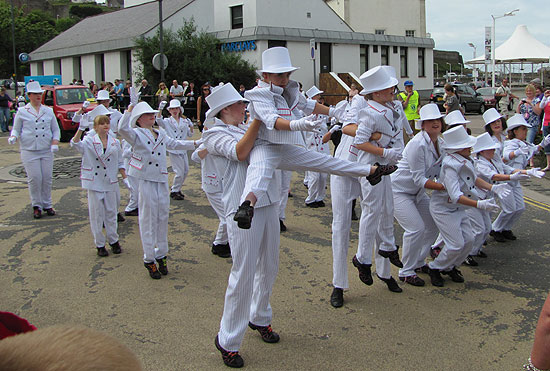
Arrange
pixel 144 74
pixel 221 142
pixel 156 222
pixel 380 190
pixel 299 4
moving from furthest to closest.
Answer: pixel 299 4
pixel 144 74
pixel 156 222
pixel 380 190
pixel 221 142

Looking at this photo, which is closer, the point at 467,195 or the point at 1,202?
the point at 467,195

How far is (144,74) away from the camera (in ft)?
105

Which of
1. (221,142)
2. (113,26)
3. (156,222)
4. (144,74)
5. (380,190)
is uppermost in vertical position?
(113,26)

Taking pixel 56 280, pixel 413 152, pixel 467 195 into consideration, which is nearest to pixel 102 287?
pixel 56 280

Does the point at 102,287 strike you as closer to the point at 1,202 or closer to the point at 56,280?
the point at 56,280

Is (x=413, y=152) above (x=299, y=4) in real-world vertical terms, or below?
below

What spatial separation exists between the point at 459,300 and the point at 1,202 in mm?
8779

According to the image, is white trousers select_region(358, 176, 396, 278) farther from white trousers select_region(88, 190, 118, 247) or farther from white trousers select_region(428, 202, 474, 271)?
white trousers select_region(88, 190, 118, 247)

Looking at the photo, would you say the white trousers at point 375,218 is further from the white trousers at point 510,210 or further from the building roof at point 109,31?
the building roof at point 109,31

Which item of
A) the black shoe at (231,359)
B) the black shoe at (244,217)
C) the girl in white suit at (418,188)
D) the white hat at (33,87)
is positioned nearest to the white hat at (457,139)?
the girl in white suit at (418,188)

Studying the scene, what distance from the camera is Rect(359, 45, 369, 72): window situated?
40062 mm

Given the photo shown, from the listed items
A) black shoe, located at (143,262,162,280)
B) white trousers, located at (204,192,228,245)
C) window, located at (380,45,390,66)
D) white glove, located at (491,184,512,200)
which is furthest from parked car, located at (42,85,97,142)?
window, located at (380,45,390,66)

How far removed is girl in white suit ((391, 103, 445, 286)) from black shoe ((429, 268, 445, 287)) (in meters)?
0.13

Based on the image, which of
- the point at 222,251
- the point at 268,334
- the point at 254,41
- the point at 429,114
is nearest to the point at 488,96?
the point at 254,41
